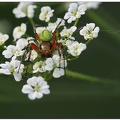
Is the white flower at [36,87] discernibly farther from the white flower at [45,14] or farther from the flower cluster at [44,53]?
the white flower at [45,14]

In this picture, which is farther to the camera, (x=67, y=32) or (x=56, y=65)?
(x=67, y=32)

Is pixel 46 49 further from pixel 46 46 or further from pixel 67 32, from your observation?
pixel 67 32

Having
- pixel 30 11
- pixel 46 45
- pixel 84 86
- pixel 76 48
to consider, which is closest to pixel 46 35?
pixel 46 45

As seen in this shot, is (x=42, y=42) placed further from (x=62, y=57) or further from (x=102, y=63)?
(x=102, y=63)

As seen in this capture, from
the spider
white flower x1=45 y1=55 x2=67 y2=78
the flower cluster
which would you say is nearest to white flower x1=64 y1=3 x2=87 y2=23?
the flower cluster

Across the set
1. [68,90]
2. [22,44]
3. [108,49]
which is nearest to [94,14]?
[108,49]

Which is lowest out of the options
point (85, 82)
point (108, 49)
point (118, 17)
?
point (85, 82)

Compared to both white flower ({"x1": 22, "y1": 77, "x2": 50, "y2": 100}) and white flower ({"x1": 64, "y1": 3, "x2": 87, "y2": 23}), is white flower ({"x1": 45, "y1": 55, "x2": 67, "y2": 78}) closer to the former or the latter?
white flower ({"x1": 22, "y1": 77, "x2": 50, "y2": 100})
